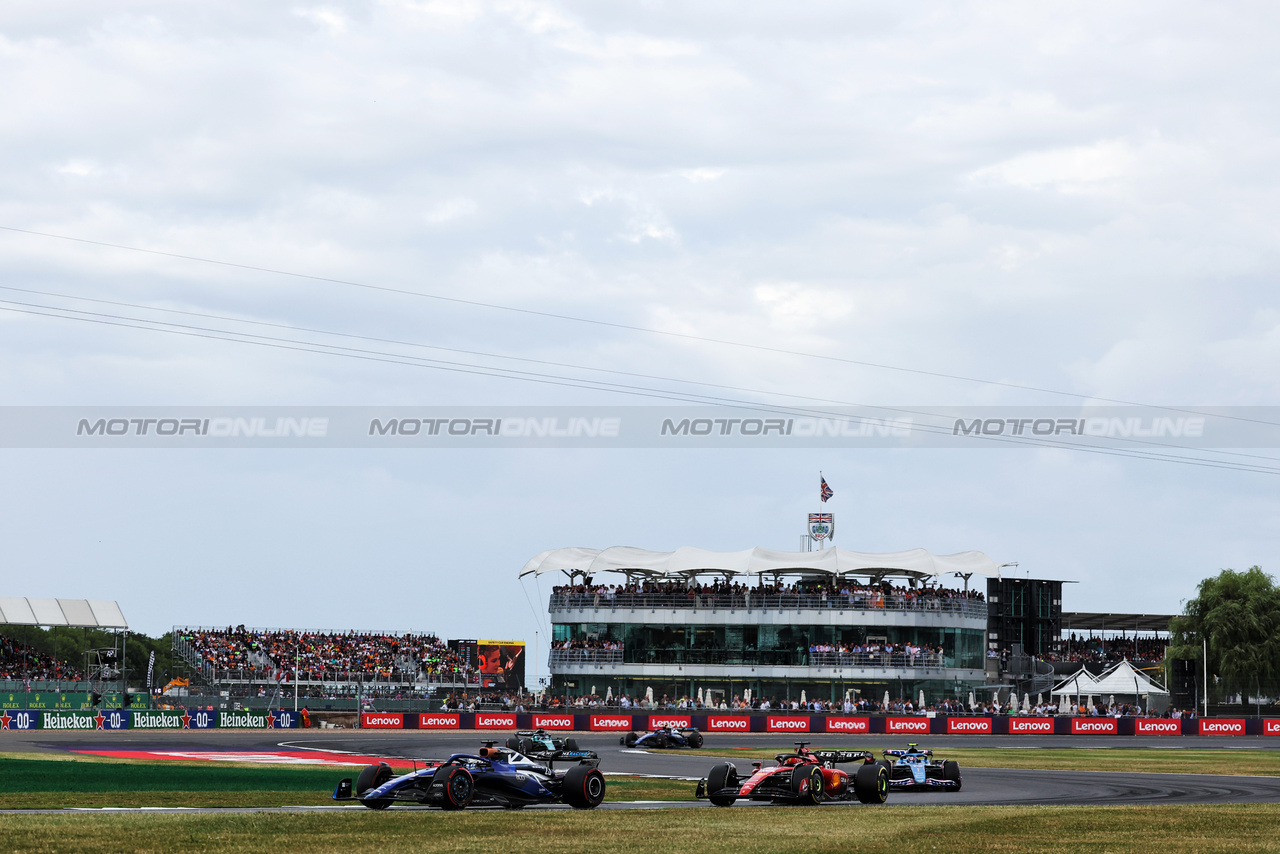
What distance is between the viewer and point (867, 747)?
188 ft

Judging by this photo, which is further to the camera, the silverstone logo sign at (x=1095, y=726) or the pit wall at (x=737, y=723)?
the silverstone logo sign at (x=1095, y=726)

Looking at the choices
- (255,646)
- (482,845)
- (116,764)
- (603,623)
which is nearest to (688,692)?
(603,623)

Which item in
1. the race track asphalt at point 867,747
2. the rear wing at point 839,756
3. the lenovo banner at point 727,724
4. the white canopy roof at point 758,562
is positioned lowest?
the lenovo banner at point 727,724

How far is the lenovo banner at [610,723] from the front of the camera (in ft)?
236

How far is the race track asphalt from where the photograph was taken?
3219cm

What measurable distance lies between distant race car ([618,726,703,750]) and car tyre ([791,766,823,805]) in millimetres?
25241

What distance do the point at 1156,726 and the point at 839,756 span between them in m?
51.0

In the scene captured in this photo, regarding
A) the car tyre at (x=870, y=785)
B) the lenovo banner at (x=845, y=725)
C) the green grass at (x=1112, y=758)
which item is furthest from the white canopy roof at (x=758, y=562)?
the car tyre at (x=870, y=785)

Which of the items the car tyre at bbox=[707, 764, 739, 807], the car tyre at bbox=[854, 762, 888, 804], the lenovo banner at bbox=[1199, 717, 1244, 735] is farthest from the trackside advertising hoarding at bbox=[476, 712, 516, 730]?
the car tyre at bbox=[707, 764, 739, 807]

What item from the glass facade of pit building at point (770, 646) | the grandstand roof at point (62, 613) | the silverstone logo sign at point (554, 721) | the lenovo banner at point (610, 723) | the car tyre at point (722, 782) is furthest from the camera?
the glass facade of pit building at point (770, 646)

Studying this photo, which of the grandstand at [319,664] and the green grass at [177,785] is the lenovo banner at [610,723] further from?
the green grass at [177,785]

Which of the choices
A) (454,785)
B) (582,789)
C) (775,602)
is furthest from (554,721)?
(454,785)

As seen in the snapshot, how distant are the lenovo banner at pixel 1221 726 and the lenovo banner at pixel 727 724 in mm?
24312

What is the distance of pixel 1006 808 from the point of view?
→ 27.9m
